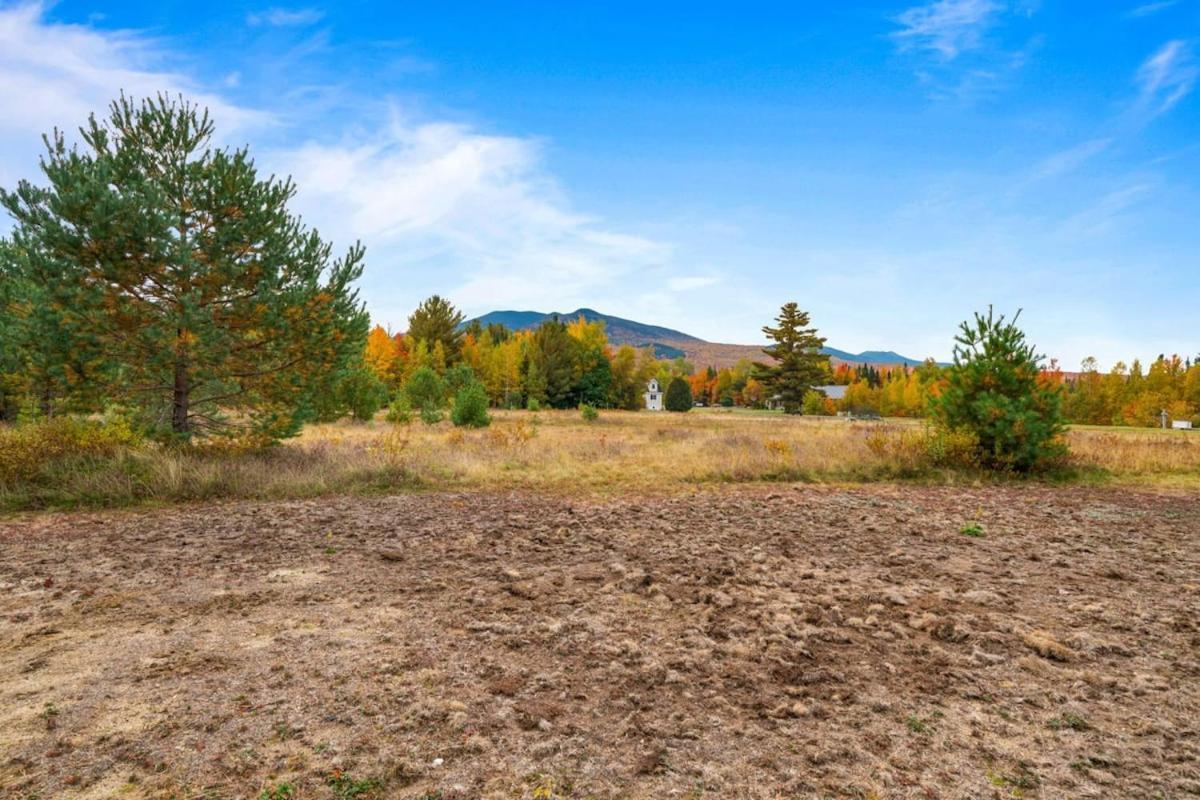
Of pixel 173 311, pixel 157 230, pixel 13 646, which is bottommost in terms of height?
pixel 13 646

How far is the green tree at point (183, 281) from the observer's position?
29.9 ft

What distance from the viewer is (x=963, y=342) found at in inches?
530

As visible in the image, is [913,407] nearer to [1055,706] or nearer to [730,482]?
[730,482]

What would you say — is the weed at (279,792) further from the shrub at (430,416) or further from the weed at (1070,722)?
the shrub at (430,416)

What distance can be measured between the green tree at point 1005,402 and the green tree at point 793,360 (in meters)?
40.2

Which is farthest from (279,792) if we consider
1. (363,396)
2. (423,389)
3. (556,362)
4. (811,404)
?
(811,404)

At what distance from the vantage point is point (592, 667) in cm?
356

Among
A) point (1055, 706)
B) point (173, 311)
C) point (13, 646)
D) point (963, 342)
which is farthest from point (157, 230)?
point (963, 342)

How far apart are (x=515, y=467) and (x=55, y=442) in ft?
25.3

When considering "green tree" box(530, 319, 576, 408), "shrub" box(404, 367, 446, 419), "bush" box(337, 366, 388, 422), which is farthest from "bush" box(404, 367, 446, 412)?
"green tree" box(530, 319, 576, 408)

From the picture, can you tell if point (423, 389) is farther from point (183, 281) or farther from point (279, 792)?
point (279, 792)

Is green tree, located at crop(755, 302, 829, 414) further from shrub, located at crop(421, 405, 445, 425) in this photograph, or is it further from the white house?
shrub, located at crop(421, 405, 445, 425)

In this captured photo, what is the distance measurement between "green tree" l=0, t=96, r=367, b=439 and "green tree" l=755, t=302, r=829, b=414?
153 feet

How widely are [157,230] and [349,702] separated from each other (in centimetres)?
943
